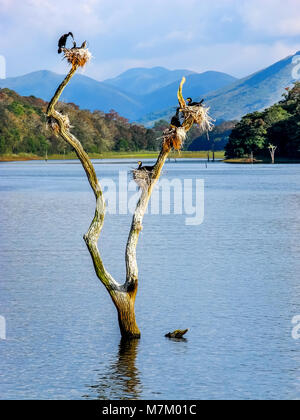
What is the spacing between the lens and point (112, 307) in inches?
978

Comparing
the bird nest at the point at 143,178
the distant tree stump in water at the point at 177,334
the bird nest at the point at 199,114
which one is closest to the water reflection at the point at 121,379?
the distant tree stump in water at the point at 177,334

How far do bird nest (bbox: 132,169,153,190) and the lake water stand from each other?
2.40 metres

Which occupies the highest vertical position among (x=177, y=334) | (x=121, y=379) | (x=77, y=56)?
(x=77, y=56)

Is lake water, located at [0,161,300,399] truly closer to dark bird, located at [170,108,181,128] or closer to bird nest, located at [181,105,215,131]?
dark bird, located at [170,108,181,128]

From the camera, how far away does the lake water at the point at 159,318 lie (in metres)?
17.1

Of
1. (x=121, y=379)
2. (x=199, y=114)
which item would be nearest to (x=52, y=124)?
(x=199, y=114)

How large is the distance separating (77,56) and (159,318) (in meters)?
8.33

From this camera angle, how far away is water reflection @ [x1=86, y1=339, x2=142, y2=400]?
16.4 m

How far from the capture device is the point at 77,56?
18062 millimetres

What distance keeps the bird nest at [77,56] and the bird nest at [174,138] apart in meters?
2.42

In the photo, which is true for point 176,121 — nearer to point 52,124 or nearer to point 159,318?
point 52,124

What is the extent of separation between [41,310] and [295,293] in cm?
821

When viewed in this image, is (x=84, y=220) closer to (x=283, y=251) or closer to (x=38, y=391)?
(x=283, y=251)

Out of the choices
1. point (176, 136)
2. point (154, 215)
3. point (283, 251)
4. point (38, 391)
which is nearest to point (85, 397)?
point (38, 391)
